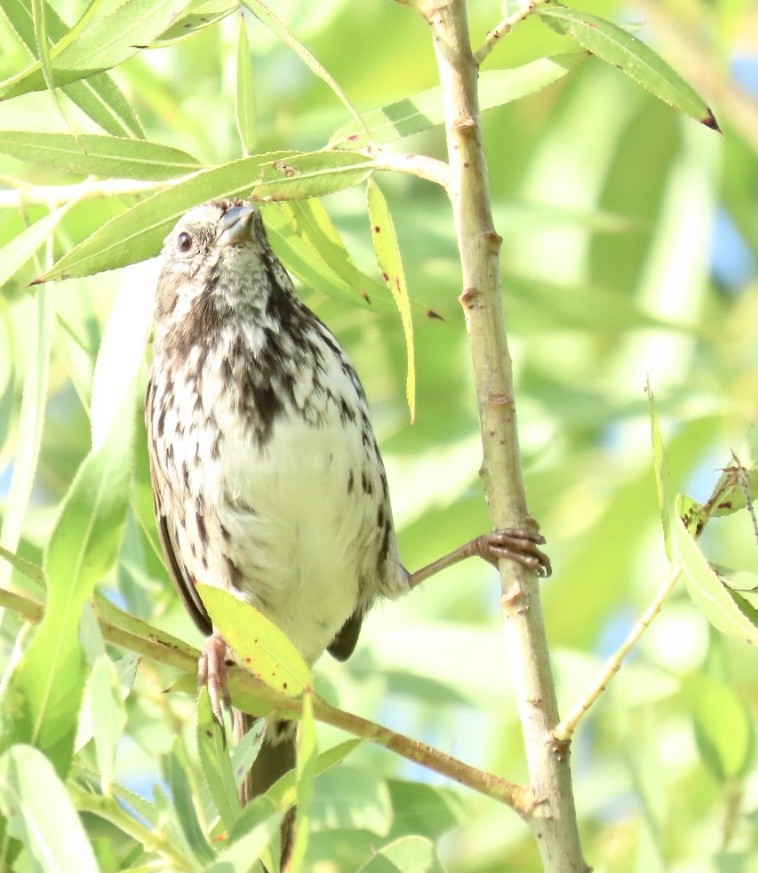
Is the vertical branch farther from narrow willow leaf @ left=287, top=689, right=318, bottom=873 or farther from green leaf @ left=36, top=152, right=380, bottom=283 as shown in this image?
narrow willow leaf @ left=287, top=689, right=318, bottom=873

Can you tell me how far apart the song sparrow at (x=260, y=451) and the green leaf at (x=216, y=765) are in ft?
3.95

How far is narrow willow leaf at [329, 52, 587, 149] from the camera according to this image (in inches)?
104

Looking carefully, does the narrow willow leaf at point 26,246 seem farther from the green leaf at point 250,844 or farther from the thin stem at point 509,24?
the green leaf at point 250,844

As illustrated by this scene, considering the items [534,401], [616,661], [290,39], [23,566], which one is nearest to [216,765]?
[23,566]

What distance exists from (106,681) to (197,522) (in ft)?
5.41

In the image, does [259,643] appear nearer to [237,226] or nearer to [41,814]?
[41,814]

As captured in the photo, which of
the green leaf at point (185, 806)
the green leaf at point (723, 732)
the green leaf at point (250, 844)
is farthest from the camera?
the green leaf at point (723, 732)

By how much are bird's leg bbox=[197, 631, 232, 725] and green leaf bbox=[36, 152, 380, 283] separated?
625 mm

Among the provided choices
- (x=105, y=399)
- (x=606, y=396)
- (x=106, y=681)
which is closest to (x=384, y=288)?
(x=105, y=399)

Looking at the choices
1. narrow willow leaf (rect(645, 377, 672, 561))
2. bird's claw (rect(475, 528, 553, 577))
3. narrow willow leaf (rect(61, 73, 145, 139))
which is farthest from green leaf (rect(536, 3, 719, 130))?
narrow willow leaf (rect(61, 73, 145, 139))

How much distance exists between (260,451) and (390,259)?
115 cm

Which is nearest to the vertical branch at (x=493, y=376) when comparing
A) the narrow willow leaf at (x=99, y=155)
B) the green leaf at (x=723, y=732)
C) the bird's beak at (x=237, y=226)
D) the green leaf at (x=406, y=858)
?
the green leaf at (x=406, y=858)

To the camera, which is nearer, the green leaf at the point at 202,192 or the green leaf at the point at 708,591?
the green leaf at the point at 708,591

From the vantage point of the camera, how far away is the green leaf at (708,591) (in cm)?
206
